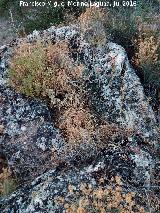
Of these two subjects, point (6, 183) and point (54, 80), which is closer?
point (6, 183)

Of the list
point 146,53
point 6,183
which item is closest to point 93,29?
point 146,53

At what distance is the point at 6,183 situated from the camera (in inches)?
226

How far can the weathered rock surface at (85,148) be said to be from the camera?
540 cm

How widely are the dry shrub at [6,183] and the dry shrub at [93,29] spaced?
2.41 meters

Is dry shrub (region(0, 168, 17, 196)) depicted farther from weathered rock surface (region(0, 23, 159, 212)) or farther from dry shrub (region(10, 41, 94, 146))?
dry shrub (region(10, 41, 94, 146))

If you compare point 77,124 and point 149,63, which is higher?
point 149,63

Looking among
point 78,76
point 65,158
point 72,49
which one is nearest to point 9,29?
point 72,49

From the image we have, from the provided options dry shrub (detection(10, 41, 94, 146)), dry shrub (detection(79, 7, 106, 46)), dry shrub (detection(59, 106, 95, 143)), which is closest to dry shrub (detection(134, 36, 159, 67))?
dry shrub (detection(79, 7, 106, 46))

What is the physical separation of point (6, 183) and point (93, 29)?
286 cm

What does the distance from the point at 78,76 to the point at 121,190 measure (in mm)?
2224

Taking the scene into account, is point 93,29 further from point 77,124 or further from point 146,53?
point 77,124

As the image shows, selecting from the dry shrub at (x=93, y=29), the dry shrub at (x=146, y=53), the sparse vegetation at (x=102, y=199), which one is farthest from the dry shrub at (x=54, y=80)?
the sparse vegetation at (x=102, y=199)

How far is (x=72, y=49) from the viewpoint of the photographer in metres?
7.20

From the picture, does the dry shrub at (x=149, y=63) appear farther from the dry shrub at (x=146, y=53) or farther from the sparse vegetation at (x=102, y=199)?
the sparse vegetation at (x=102, y=199)
